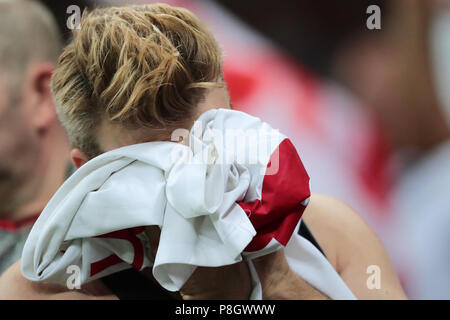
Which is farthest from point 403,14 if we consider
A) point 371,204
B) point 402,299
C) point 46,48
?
point 46,48

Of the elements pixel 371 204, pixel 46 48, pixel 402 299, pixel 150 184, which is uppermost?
pixel 46 48

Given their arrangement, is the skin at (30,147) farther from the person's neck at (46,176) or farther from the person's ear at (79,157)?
the person's ear at (79,157)

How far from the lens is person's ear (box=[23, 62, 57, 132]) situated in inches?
29.5

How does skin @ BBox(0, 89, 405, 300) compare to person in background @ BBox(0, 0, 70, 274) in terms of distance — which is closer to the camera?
skin @ BBox(0, 89, 405, 300)

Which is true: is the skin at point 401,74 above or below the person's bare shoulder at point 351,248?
above

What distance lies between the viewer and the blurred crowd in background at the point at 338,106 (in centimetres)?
75

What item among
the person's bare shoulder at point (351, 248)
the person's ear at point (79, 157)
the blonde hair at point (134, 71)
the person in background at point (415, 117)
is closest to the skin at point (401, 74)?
the person in background at point (415, 117)

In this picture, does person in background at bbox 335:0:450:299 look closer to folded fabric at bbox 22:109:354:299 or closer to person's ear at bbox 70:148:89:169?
folded fabric at bbox 22:109:354:299

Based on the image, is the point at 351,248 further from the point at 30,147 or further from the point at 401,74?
the point at 30,147

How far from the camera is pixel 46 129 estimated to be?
2.49 feet

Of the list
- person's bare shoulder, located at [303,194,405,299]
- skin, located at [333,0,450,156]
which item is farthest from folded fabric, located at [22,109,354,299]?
skin, located at [333,0,450,156]
